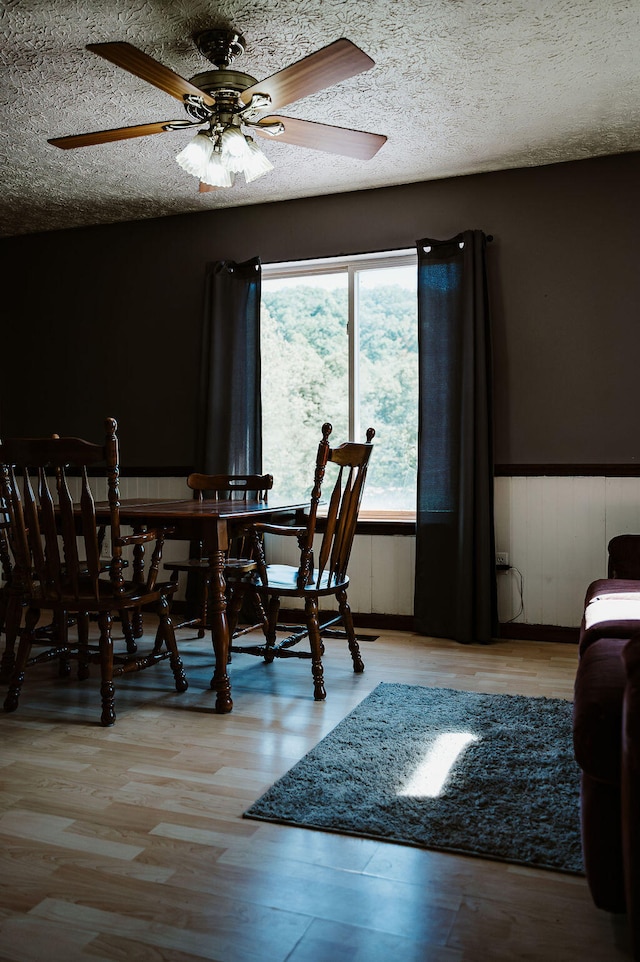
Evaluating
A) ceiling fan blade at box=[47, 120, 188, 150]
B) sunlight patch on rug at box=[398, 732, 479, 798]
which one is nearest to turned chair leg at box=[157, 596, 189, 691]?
sunlight patch on rug at box=[398, 732, 479, 798]

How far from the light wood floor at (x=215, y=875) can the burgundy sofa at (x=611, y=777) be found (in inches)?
5.5

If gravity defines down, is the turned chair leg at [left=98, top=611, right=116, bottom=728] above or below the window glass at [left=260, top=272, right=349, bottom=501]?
below

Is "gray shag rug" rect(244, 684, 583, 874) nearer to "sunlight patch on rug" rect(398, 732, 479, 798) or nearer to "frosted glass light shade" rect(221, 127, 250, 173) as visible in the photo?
"sunlight patch on rug" rect(398, 732, 479, 798)

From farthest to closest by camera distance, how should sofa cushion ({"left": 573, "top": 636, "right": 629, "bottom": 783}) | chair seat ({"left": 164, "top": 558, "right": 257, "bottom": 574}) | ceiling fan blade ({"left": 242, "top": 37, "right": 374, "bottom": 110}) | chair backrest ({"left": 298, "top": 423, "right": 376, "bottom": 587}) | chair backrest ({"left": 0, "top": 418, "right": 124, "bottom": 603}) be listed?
1. chair seat ({"left": 164, "top": 558, "right": 257, "bottom": 574})
2. chair backrest ({"left": 298, "top": 423, "right": 376, "bottom": 587})
3. chair backrest ({"left": 0, "top": 418, "right": 124, "bottom": 603})
4. ceiling fan blade ({"left": 242, "top": 37, "right": 374, "bottom": 110})
5. sofa cushion ({"left": 573, "top": 636, "right": 629, "bottom": 783})

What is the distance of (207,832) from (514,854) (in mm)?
736

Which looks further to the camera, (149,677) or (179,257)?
(179,257)

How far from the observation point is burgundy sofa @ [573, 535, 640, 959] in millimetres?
1256

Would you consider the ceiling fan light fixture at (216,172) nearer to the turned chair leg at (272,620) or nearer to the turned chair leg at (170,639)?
the turned chair leg at (170,639)

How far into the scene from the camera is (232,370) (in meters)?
4.56

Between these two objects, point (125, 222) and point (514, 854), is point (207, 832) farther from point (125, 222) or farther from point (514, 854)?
point (125, 222)

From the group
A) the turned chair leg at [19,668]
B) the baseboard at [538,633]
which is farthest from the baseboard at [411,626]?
the turned chair leg at [19,668]

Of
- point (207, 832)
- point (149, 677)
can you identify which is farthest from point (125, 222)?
point (207, 832)

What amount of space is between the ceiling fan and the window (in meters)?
1.50

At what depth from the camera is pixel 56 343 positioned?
17.2 feet
